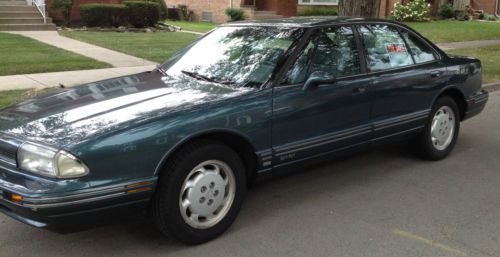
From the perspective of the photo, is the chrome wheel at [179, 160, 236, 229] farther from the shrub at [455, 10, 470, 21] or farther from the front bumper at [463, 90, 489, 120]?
the shrub at [455, 10, 470, 21]

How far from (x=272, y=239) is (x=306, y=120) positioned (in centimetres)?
98

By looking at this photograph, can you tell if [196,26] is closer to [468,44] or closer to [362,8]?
[468,44]

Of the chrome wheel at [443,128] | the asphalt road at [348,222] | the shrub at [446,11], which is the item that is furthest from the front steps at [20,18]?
the shrub at [446,11]

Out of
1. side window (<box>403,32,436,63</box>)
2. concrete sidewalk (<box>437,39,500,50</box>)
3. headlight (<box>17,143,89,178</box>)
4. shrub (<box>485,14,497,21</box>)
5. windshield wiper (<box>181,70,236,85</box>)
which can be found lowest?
concrete sidewalk (<box>437,39,500,50</box>)

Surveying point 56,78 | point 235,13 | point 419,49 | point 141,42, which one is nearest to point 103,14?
point 141,42

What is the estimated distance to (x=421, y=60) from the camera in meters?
5.43

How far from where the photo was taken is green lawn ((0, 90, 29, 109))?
745 cm

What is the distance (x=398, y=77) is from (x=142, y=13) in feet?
51.7

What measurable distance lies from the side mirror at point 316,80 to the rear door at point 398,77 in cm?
72

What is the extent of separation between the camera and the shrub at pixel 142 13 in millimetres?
19281

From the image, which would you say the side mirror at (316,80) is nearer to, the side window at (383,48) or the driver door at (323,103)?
the driver door at (323,103)

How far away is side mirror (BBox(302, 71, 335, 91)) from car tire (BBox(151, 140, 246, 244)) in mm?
827

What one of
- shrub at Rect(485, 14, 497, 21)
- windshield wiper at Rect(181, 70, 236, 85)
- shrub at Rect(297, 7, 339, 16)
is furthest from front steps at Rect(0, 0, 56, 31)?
shrub at Rect(485, 14, 497, 21)

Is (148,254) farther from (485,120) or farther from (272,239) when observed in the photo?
(485,120)
